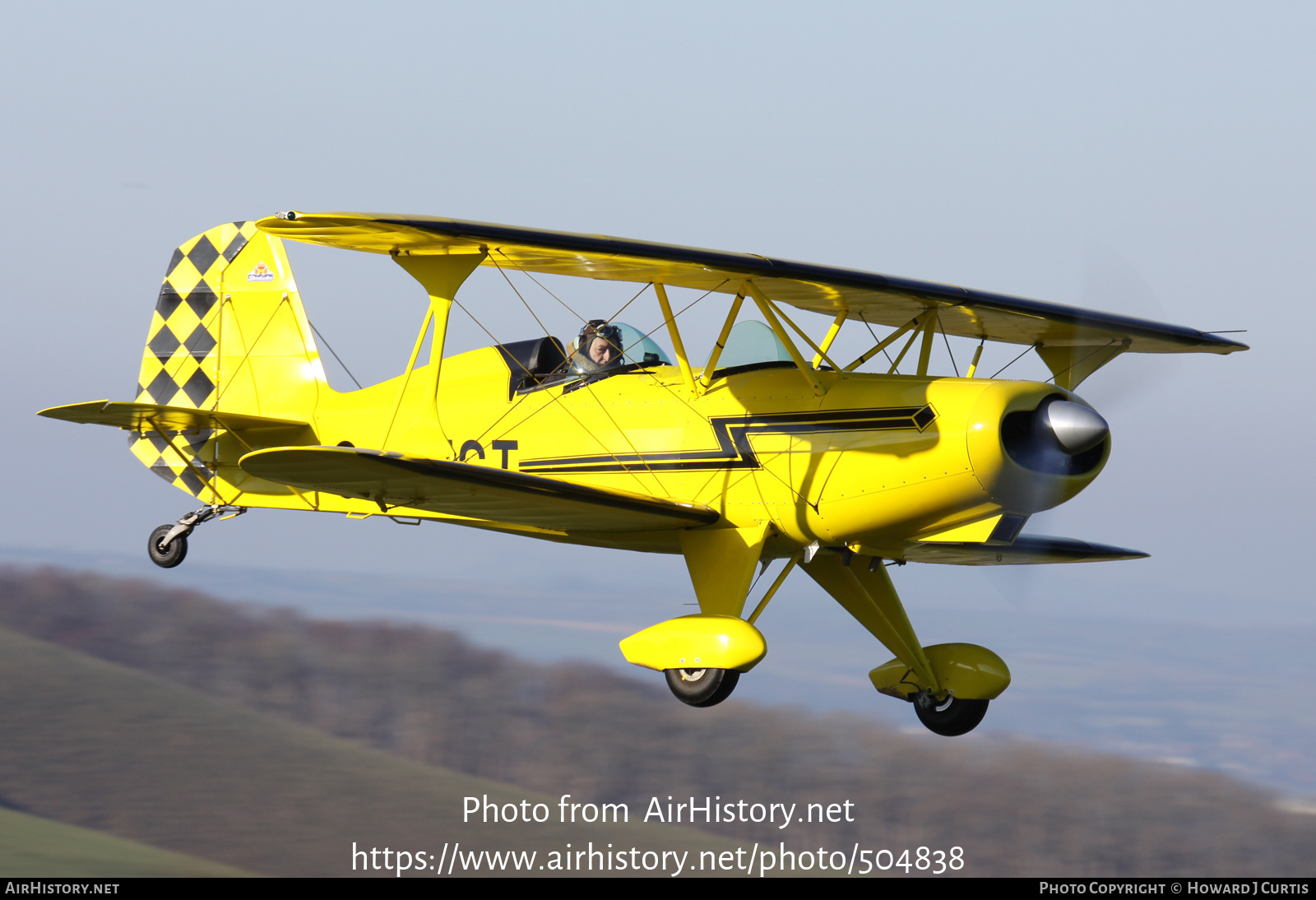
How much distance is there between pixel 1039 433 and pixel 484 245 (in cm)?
386

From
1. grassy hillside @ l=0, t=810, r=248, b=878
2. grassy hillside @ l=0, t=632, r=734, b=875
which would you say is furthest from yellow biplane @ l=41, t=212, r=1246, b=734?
grassy hillside @ l=0, t=632, r=734, b=875

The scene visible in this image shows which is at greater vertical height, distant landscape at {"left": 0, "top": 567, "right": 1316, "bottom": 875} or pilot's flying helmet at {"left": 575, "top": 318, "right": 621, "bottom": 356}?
distant landscape at {"left": 0, "top": 567, "right": 1316, "bottom": 875}

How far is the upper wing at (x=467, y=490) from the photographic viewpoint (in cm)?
752

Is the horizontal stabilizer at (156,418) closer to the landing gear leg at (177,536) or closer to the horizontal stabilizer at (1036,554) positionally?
the landing gear leg at (177,536)

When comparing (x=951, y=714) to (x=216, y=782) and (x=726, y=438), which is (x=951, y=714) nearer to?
(x=726, y=438)

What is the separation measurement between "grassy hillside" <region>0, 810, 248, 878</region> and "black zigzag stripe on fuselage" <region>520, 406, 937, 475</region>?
22.4 meters

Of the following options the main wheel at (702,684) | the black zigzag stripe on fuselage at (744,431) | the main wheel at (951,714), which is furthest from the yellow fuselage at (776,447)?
the main wheel at (951,714)

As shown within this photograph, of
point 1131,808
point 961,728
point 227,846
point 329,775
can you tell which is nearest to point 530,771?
point 329,775

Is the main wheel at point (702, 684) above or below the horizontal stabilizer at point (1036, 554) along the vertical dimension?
below

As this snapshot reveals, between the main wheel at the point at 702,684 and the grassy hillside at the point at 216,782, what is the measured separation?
29176 millimetres

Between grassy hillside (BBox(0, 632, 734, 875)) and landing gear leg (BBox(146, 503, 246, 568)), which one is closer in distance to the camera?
landing gear leg (BBox(146, 503, 246, 568))

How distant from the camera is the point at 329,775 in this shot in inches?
1752

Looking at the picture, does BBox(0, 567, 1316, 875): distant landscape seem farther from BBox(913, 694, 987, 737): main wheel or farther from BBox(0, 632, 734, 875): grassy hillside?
BBox(913, 694, 987, 737): main wheel

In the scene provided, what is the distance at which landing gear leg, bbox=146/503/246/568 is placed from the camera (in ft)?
40.7
